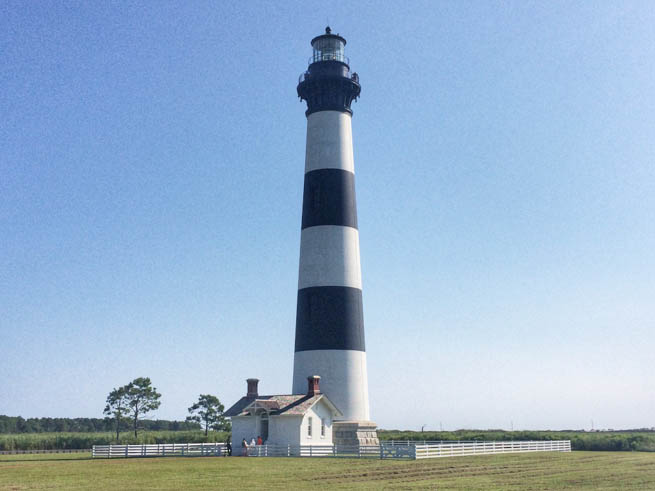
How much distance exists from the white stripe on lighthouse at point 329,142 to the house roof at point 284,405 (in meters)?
14.1

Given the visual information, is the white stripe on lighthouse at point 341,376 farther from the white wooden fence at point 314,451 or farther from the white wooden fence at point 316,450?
the white wooden fence at point 314,451


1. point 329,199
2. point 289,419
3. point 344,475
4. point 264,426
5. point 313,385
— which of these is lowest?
point 344,475

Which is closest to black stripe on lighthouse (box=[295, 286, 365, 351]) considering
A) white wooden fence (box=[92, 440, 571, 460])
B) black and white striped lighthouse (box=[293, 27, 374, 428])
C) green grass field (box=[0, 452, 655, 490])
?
black and white striped lighthouse (box=[293, 27, 374, 428])

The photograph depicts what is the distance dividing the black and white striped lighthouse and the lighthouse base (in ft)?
1.80

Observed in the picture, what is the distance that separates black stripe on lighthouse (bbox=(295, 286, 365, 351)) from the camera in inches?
1608

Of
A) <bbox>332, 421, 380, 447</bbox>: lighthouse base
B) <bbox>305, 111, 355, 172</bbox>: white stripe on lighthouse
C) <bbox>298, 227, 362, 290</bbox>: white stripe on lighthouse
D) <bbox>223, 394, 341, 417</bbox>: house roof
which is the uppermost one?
<bbox>305, 111, 355, 172</bbox>: white stripe on lighthouse

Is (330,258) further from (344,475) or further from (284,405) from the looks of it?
(344,475)

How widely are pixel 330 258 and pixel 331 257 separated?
9cm

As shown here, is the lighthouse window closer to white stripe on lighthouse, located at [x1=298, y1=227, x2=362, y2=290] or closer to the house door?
white stripe on lighthouse, located at [x1=298, y1=227, x2=362, y2=290]

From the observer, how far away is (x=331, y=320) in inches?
1606

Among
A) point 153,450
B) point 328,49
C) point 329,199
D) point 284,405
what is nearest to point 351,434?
point 284,405

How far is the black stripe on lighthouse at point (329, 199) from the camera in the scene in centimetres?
4234

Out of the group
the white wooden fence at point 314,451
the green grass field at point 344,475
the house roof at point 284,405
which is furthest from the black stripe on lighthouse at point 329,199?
Result: the green grass field at point 344,475

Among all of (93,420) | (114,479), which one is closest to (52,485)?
(114,479)
